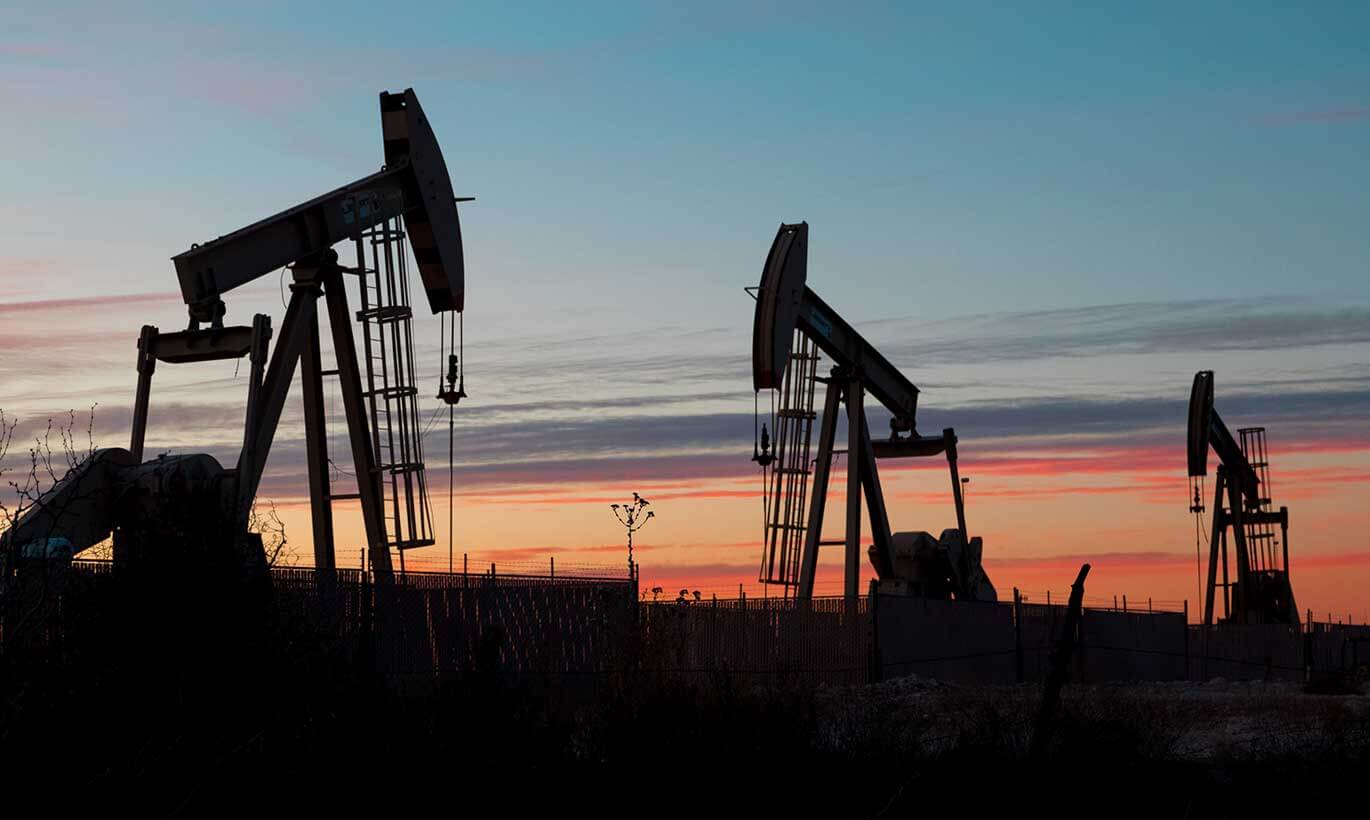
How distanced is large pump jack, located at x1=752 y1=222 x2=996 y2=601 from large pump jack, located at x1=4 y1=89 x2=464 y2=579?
5.73 meters

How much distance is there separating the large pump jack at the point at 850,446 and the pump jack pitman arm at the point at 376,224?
5711mm

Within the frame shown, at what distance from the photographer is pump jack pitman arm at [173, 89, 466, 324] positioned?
2122 cm

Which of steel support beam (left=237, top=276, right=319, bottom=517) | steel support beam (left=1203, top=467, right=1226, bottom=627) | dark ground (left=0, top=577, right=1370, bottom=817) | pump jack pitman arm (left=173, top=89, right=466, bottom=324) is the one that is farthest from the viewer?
steel support beam (left=1203, top=467, right=1226, bottom=627)

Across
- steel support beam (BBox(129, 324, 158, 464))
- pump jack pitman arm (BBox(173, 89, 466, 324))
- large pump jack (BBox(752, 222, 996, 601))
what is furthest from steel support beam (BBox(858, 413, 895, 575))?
steel support beam (BBox(129, 324, 158, 464))

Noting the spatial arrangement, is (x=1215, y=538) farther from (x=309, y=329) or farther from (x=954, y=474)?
(x=309, y=329)

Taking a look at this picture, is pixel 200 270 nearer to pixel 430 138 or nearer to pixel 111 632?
pixel 430 138

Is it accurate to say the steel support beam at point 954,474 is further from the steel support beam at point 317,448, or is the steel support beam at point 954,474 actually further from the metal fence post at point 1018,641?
the steel support beam at point 317,448

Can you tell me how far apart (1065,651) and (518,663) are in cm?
775

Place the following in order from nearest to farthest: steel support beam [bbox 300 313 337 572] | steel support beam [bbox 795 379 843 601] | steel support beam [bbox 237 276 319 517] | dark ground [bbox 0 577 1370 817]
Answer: dark ground [bbox 0 577 1370 817] → steel support beam [bbox 237 276 319 517] → steel support beam [bbox 300 313 337 572] → steel support beam [bbox 795 379 843 601]

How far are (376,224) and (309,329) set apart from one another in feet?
5.81

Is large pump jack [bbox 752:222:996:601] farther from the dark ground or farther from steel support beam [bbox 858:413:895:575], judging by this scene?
the dark ground

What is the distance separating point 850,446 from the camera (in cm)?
3494

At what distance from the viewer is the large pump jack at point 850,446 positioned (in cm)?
3036

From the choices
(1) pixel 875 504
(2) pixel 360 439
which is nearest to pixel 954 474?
(1) pixel 875 504
